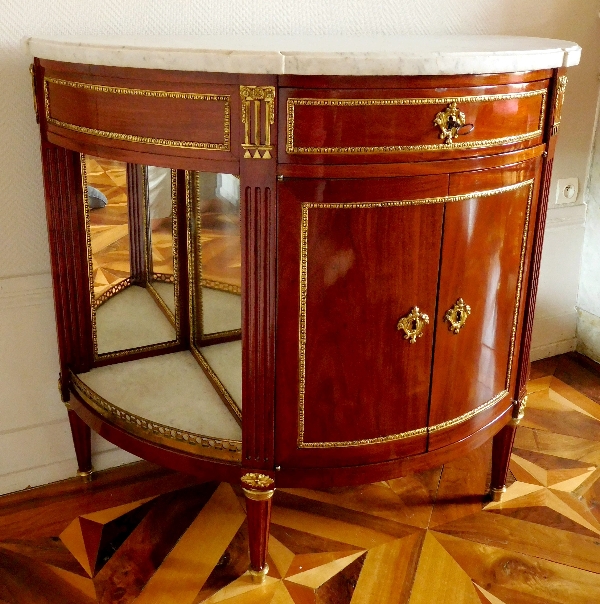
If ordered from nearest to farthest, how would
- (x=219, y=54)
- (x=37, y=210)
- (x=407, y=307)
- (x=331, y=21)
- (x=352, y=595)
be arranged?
(x=219, y=54) → (x=407, y=307) → (x=352, y=595) → (x=37, y=210) → (x=331, y=21)

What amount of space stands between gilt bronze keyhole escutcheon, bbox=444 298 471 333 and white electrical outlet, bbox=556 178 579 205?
792 mm

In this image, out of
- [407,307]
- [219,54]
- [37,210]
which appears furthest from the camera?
[37,210]

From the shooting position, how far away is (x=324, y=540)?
1122 millimetres

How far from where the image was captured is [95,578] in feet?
3.39

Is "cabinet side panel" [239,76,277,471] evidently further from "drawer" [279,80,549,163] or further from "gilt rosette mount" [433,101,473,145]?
"gilt rosette mount" [433,101,473,145]

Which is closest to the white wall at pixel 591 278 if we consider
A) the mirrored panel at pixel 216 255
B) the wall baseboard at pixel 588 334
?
the wall baseboard at pixel 588 334

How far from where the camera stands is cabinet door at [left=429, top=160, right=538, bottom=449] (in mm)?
897

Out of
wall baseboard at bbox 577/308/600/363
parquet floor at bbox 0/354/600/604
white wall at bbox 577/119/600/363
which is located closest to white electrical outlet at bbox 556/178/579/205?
white wall at bbox 577/119/600/363

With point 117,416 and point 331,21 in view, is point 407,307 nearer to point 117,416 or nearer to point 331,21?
point 117,416

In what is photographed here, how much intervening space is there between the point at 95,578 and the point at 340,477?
15.8 inches

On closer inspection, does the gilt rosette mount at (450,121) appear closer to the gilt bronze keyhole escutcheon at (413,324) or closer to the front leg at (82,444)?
the gilt bronze keyhole escutcheon at (413,324)

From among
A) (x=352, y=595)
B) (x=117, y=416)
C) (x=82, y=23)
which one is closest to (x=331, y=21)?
(x=82, y=23)

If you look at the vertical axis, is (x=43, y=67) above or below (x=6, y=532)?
above

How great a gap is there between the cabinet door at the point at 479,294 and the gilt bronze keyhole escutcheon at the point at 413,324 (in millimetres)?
28
